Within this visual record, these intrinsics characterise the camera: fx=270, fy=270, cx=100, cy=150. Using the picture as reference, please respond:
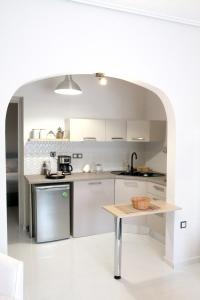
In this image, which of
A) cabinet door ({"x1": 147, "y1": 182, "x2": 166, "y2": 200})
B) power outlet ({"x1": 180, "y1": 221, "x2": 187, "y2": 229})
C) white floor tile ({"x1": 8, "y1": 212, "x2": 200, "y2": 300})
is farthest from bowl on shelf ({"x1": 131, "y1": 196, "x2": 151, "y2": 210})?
cabinet door ({"x1": 147, "y1": 182, "x2": 166, "y2": 200})

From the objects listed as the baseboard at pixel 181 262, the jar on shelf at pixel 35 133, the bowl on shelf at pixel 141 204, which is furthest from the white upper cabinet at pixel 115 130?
the baseboard at pixel 181 262

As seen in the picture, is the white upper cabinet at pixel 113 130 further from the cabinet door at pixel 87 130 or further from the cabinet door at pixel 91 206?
the cabinet door at pixel 91 206

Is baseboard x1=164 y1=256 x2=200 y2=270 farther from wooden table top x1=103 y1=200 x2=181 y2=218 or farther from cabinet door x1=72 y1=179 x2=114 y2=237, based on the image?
cabinet door x1=72 y1=179 x2=114 y2=237

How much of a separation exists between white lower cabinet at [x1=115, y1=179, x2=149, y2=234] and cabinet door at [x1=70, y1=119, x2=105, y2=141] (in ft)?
2.62

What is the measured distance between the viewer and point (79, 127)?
4277 mm

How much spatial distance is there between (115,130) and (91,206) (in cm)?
132

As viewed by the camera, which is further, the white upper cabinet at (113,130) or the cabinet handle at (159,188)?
the white upper cabinet at (113,130)

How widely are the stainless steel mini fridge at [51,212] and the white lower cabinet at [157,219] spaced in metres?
1.25

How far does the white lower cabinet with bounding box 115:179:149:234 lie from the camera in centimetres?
424

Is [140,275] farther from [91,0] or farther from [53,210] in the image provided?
[91,0]

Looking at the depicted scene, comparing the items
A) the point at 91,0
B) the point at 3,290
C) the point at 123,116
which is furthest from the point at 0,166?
the point at 123,116

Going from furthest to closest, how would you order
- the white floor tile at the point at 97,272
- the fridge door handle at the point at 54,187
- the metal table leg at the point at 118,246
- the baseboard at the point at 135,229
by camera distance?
the baseboard at the point at 135,229 → the fridge door handle at the point at 54,187 → the metal table leg at the point at 118,246 → the white floor tile at the point at 97,272

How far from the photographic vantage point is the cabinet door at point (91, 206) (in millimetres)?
4090

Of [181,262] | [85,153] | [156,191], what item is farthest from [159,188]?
[85,153]
